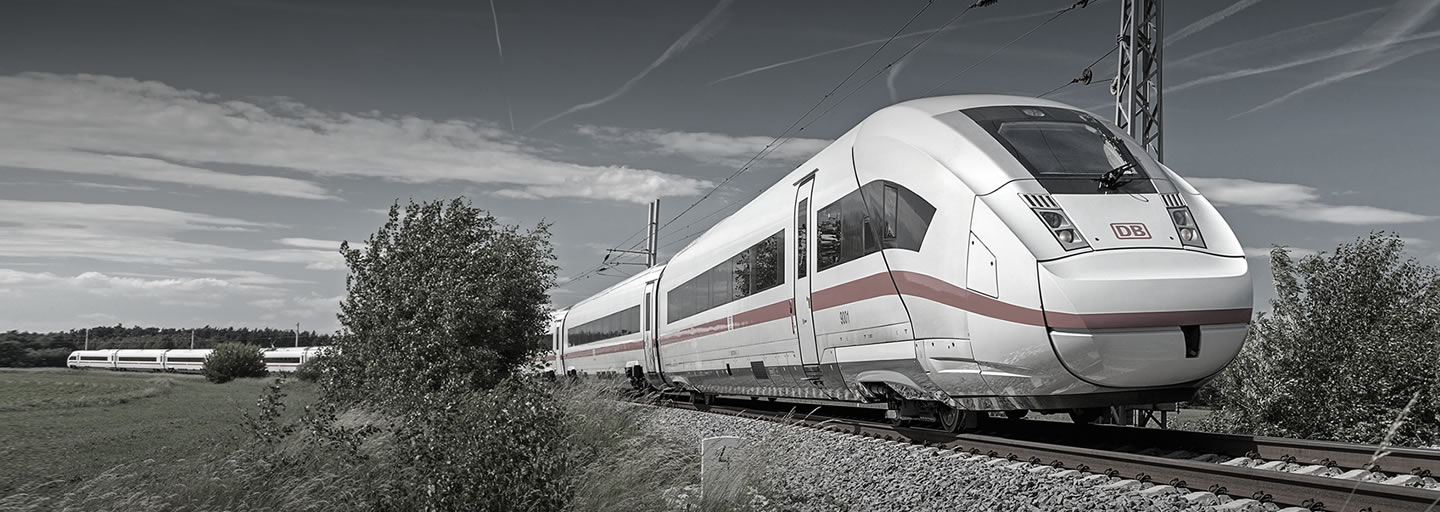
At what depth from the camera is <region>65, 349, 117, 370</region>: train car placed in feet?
246

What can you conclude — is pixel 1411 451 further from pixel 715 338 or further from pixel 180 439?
pixel 180 439

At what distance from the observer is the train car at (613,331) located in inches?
854

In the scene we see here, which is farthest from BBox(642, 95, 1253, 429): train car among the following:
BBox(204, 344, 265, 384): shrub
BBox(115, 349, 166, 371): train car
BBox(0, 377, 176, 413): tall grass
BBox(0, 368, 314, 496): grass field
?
BBox(115, 349, 166, 371): train car

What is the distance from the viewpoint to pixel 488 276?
50.1ft

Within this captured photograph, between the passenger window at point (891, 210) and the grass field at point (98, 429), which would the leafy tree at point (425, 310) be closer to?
the grass field at point (98, 429)

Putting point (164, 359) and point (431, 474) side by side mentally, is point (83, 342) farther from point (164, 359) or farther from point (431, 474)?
point (431, 474)

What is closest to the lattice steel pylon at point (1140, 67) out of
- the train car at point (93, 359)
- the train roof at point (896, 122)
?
the train roof at point (896, 122)

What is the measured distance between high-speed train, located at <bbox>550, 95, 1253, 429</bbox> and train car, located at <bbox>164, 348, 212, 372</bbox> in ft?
195

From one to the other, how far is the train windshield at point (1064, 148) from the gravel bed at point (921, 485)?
2.46 metres

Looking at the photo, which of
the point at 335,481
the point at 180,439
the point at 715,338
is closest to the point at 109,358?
the point at 180,439

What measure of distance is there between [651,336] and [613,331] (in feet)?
13.9

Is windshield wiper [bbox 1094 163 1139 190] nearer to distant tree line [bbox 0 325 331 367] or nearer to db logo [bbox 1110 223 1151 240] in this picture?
db logo [bbox 1110 223 1151 240]

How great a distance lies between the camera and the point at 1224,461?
761 cm

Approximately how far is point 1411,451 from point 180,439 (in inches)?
676
